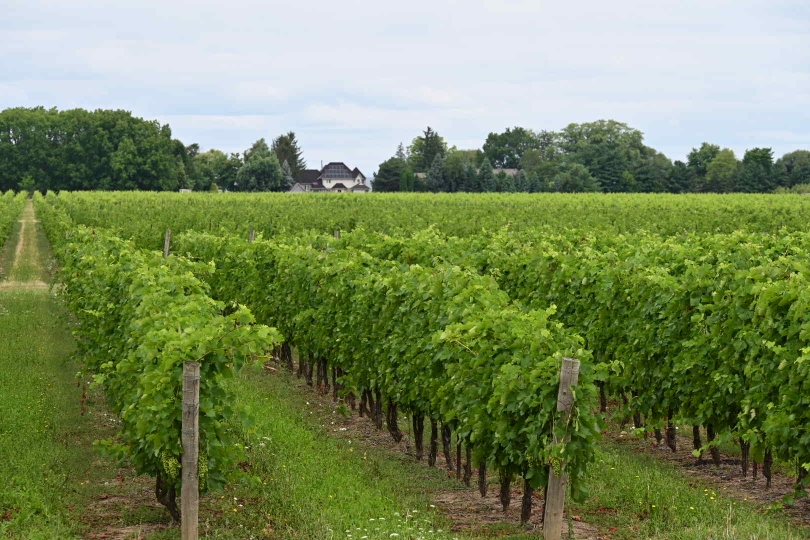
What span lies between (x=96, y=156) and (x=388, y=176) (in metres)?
32.0

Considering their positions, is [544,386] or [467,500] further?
[467,500]

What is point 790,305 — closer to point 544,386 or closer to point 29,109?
point 544,386

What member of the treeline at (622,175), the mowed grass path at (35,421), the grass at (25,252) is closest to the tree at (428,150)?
the treeline at (622,175)

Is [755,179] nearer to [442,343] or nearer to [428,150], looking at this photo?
[428,150]

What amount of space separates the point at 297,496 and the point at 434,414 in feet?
6.55

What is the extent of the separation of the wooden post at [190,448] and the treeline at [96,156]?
3823 inches

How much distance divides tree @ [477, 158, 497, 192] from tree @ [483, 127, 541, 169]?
55596mm

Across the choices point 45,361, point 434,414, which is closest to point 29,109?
point 45,361

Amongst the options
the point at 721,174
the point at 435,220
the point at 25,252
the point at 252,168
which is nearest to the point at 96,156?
the point at 252,168

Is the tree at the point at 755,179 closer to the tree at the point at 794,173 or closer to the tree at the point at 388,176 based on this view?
the tree at the point at 794,173

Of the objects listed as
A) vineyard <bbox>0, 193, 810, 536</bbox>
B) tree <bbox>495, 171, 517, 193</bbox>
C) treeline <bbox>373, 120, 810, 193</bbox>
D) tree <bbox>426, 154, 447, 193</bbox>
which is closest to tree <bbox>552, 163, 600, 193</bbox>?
treeline <bbox>373, 120, 810, 193</bbox>

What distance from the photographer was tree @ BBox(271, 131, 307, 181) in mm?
145250

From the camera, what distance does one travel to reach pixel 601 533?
834 centimetres

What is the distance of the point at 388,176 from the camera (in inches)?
4284
